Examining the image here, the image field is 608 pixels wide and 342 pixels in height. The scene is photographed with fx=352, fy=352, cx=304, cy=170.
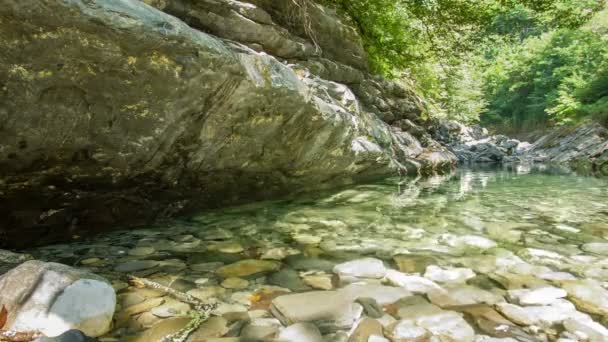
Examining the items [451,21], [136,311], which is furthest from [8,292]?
[451,21]

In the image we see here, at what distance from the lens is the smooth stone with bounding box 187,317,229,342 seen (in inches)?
56.9

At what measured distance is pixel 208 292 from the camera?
1.89 m

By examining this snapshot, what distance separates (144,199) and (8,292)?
6.96ft

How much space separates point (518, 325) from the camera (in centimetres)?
154

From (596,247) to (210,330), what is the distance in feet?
9.35

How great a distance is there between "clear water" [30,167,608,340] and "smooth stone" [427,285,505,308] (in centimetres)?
36

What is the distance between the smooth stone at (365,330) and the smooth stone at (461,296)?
41cm

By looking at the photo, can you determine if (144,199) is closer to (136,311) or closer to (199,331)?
(136,311)

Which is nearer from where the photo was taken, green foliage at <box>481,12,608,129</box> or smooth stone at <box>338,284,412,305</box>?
smooth stone at <box>338,284,412,305</box>

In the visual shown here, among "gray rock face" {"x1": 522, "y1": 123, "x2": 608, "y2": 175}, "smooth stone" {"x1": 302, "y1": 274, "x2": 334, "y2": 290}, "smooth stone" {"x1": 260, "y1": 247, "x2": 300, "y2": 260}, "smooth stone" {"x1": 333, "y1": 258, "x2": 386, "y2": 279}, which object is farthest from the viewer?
"gray rock face" {"x1": 522, "y1": 123, "x2": 608, "y2": 175}

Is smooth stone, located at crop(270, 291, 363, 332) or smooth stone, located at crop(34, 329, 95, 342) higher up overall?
smooth stone, located at crop(34, 329, 95, 342)

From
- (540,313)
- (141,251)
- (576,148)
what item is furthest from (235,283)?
(576,148)

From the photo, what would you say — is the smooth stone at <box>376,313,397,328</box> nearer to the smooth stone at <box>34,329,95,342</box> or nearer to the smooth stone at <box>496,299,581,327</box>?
the smooth stone at <box>496,299,581,327</box>

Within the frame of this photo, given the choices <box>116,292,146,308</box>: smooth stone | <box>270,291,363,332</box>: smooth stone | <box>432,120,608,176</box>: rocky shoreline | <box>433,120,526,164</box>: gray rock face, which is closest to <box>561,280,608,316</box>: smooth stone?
<box>270,291,363,332</box>: smooth stone
